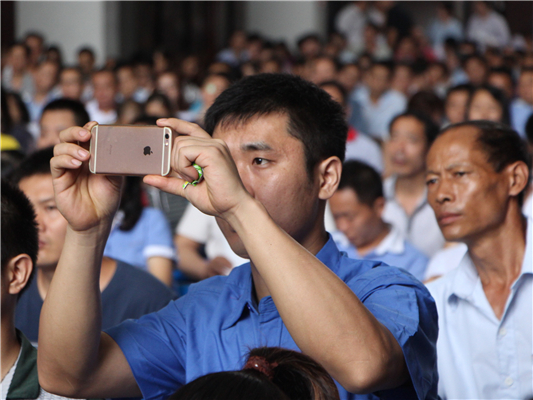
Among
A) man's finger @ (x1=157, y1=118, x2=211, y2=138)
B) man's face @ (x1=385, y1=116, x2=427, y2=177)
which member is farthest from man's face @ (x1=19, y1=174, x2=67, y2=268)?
man's face @ (x1=385, y1=116, x2=427, y2=177)

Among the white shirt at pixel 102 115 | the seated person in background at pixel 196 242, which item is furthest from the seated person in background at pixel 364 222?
the white shirt at pixel 102 115

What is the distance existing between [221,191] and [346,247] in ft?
6.83

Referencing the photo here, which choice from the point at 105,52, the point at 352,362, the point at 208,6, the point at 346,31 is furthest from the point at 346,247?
the point at 208,6

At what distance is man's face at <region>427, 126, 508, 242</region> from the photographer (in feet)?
6.22

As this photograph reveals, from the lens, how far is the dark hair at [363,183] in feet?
9.76

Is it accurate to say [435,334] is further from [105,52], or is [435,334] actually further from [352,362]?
[105,52]

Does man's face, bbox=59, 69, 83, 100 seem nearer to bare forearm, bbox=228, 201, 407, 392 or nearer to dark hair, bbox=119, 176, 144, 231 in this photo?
dark hair, bbox=119, 176, 144, 231

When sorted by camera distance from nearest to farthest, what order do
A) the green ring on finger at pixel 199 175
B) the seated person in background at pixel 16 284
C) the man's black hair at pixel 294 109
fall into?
the green ring on finger at pixel 199 175 < the man's black hair at pixel 294 109 < the seated person in background at pixel 16 284

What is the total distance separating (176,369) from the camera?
139 cm

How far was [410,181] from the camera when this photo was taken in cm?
367

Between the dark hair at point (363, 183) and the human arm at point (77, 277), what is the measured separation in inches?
72.6

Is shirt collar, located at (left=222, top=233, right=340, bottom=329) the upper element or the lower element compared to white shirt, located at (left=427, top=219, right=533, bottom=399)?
upper

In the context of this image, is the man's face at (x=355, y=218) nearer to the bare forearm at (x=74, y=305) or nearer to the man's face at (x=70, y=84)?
the bare forearm at (x=74, y=305)

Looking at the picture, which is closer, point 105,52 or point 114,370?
point 114,370
